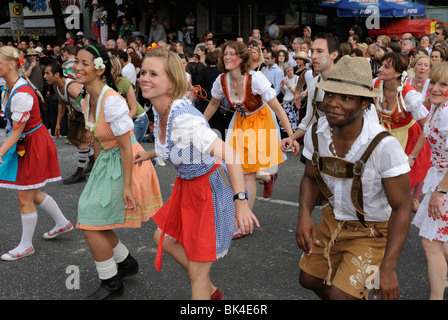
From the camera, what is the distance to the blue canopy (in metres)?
Result: 17.6

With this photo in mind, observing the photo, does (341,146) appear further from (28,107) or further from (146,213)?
(28,107)

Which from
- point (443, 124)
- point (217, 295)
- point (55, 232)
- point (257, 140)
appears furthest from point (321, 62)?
point (55, 232)

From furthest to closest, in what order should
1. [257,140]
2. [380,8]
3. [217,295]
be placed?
[380,8], [257,140], [217,295]

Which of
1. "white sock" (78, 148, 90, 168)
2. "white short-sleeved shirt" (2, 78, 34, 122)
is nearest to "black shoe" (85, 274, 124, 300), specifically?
"white short-sleeved shirt" (2, 78, 34, 122)

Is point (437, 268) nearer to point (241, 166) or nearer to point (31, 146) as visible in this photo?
point (241, 166)

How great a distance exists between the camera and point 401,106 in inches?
195

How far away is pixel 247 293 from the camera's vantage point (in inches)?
152

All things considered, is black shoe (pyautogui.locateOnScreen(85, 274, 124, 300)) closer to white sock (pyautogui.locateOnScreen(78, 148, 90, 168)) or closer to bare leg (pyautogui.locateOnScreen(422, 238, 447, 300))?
bare leg (pyautogui.locateOnScreen(422, 238, 447, 300))

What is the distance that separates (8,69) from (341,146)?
3.32 m

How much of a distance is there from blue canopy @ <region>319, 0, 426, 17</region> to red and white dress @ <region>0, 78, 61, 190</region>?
51.1 ft

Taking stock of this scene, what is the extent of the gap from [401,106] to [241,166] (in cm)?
265

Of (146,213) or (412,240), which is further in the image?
(412,240)

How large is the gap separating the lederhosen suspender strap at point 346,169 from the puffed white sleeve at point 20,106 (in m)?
2.83
